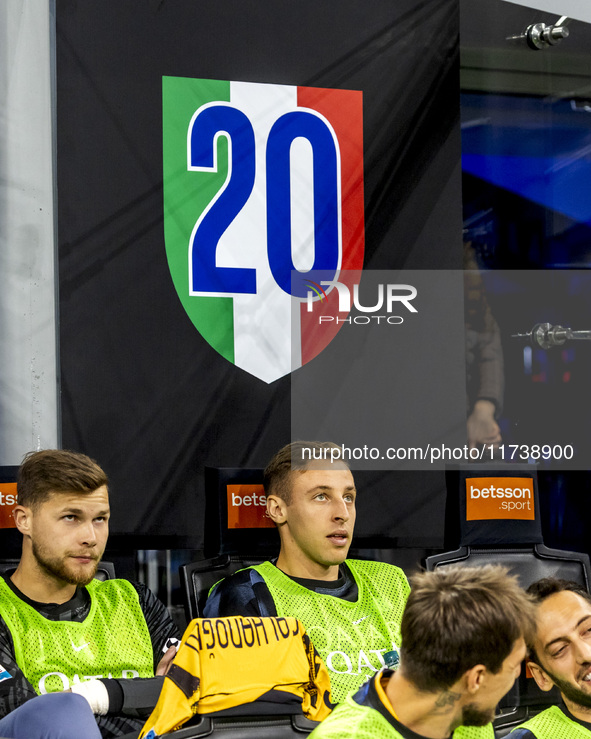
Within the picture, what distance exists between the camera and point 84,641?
2.60m

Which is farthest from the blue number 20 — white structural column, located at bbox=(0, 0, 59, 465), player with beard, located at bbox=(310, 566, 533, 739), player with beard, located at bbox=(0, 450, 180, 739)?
player with beard, located at bbox=(310, 566, 533, 739)

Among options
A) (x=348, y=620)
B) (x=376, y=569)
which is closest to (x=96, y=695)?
(x=348, y=620)

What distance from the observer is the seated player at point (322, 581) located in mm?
2715

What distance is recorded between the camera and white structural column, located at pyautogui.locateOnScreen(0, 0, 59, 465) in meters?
3.37

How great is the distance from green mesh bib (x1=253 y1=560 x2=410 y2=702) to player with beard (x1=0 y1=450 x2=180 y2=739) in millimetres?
355

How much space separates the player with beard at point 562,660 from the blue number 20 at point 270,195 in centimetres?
171

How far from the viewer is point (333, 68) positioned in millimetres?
3834

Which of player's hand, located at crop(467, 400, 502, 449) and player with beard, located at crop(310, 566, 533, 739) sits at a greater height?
player's hand, located at crop(467, 400, 502, 449)

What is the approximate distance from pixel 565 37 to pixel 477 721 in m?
3.40

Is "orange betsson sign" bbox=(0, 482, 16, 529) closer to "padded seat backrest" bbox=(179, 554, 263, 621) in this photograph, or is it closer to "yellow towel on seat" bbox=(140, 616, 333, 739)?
"padded seat backrest" bbox=(179, 554, 263, 621)

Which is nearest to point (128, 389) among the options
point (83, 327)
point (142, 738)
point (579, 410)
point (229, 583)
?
point (83, 327)

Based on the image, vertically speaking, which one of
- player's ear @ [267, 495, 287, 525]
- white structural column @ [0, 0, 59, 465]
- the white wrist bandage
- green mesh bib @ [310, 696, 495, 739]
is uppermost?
white structural column @ [0, 0, 59, 465]

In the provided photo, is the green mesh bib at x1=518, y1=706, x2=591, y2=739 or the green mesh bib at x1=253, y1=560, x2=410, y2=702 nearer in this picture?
the green mesh bib at x1=518, y1=706, x2=591, y2=739

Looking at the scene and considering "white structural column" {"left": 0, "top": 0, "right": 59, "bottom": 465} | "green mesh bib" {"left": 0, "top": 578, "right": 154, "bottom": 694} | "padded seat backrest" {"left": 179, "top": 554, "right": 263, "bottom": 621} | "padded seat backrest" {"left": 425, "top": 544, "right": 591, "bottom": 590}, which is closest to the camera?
"green mesh bib" {"left": 0, "top": 578, "right": 154, "bottom": 694}
